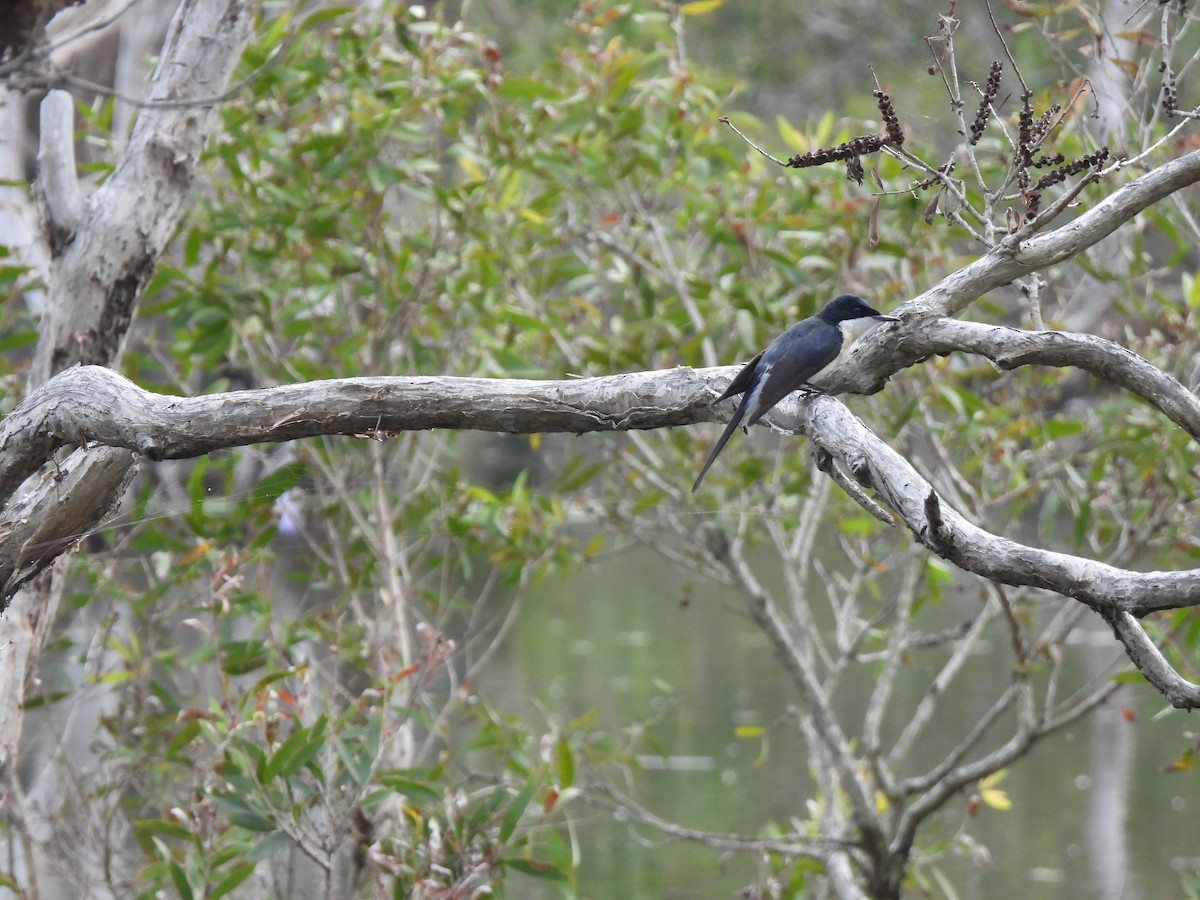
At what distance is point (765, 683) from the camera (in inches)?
328

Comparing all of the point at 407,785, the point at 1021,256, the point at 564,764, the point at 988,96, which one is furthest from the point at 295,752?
the point at 988,96

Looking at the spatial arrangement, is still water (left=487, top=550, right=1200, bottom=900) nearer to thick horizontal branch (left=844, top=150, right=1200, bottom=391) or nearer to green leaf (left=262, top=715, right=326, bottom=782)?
green leaf (left=262, top=715, right=326, bottom=782)

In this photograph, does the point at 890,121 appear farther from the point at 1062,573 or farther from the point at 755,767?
the point at 755,767

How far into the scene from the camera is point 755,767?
22.7 feet

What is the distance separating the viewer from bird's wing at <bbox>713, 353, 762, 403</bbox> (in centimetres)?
208

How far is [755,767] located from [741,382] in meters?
5.17

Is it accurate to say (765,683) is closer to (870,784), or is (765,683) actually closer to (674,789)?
(674,789)

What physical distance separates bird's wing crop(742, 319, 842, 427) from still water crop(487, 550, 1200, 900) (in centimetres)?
190

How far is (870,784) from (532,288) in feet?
6.66

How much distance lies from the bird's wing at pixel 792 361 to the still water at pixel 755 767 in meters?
1.90

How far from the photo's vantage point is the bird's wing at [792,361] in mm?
2113

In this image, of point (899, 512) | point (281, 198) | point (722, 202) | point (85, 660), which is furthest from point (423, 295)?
point (899, 512)

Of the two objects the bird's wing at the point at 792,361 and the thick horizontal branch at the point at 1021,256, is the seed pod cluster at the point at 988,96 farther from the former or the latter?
the bird's wing at the point at 792,361

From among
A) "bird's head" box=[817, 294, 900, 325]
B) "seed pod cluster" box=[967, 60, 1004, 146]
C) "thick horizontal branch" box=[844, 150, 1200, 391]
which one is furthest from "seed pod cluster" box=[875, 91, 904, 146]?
"bird's head" box=[817, 294, 900, 325]
